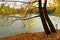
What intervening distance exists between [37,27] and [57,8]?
1.57m

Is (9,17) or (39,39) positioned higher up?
(9,17)

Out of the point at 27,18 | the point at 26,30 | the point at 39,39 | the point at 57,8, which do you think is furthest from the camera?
the point at 26,30

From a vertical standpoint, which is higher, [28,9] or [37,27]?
[28,9]

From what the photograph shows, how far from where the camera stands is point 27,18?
5.02 m

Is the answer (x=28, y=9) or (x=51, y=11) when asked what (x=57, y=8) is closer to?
(x=51, y=11)

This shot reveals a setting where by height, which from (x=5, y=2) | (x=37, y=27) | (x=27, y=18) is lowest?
(x=37, y=27)

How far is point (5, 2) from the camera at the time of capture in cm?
473

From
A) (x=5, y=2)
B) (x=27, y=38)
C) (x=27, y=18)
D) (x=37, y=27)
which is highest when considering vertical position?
(x=5, y=2)

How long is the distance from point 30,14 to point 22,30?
1458mm

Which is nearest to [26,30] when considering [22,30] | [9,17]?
[22,30]

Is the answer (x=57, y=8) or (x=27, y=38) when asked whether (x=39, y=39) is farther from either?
(x=57, y=8)

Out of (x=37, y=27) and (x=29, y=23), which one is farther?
(x=37, y=27)

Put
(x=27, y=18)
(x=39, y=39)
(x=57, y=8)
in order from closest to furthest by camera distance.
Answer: (x=39, y=39)
(x=27, y=18)
(x=57, y=8)

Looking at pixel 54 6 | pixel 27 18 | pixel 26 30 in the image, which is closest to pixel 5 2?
pixel 27 18
